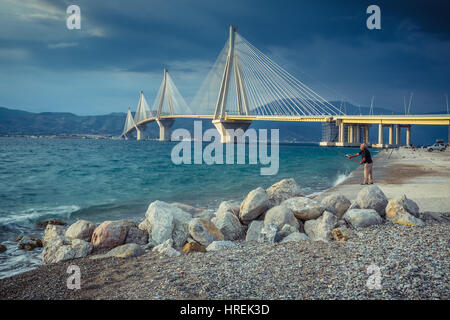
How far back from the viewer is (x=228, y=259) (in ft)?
12.6

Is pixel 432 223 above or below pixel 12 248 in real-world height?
above

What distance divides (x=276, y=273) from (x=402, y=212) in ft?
9.42

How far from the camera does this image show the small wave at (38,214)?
293 inches

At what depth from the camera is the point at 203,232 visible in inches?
192

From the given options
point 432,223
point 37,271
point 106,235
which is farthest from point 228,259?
point 432,223

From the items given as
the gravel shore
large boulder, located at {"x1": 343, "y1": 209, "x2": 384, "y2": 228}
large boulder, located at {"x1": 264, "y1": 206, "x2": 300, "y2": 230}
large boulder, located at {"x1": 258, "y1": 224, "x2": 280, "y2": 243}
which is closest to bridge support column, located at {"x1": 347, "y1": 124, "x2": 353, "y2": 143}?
large boulder, located at {"x1": 343, "y1": 209, "x2": 384, "y2": 228}

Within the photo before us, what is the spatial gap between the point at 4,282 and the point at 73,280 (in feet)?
3.02

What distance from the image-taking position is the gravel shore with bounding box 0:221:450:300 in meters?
2.79

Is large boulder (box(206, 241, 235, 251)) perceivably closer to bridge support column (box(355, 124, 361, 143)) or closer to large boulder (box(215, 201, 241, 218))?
large boulder (box(215, 201, 241, 218))

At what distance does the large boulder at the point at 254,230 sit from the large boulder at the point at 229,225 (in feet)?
0.76

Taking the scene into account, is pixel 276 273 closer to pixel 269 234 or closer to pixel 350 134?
pixel 269 234

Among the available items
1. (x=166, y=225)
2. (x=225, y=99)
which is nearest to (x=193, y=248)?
(x=166, y=225)

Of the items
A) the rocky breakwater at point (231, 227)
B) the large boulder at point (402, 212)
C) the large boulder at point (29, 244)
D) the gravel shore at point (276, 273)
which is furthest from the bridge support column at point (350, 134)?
the large boulder at point (29, 244)
